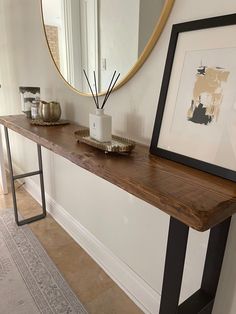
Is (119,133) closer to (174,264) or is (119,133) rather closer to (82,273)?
(174,264)

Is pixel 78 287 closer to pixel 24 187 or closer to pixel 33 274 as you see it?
pixel 33 274

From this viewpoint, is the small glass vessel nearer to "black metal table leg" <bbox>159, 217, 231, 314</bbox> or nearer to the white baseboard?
"black metal table leg" <bbox>159, 217, 231, 314</bbox>

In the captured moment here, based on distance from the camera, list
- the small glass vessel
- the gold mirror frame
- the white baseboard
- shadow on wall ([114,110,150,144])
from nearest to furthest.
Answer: the gold mirror frame → the small glass vessel → shadow on wall ([114,110,150,144]) → the white baseboard

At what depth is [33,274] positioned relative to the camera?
1425mm

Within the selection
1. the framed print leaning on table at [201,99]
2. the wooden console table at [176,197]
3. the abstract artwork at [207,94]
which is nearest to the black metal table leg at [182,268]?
the wooden console table at [176,197]

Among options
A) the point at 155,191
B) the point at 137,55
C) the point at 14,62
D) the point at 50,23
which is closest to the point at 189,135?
the point at 155,191

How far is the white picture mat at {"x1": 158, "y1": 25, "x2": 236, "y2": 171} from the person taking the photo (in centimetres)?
63

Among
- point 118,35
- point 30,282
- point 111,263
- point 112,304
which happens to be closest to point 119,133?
point 118,35

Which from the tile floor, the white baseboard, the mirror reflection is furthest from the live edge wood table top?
the tile floor

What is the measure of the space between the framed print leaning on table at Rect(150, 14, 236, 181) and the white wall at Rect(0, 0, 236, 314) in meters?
0.09

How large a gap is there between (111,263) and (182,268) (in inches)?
33.7

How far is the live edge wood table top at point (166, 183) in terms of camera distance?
500 millimetres

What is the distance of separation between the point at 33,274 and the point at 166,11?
1473mm

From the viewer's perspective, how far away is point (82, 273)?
144 centimetres
